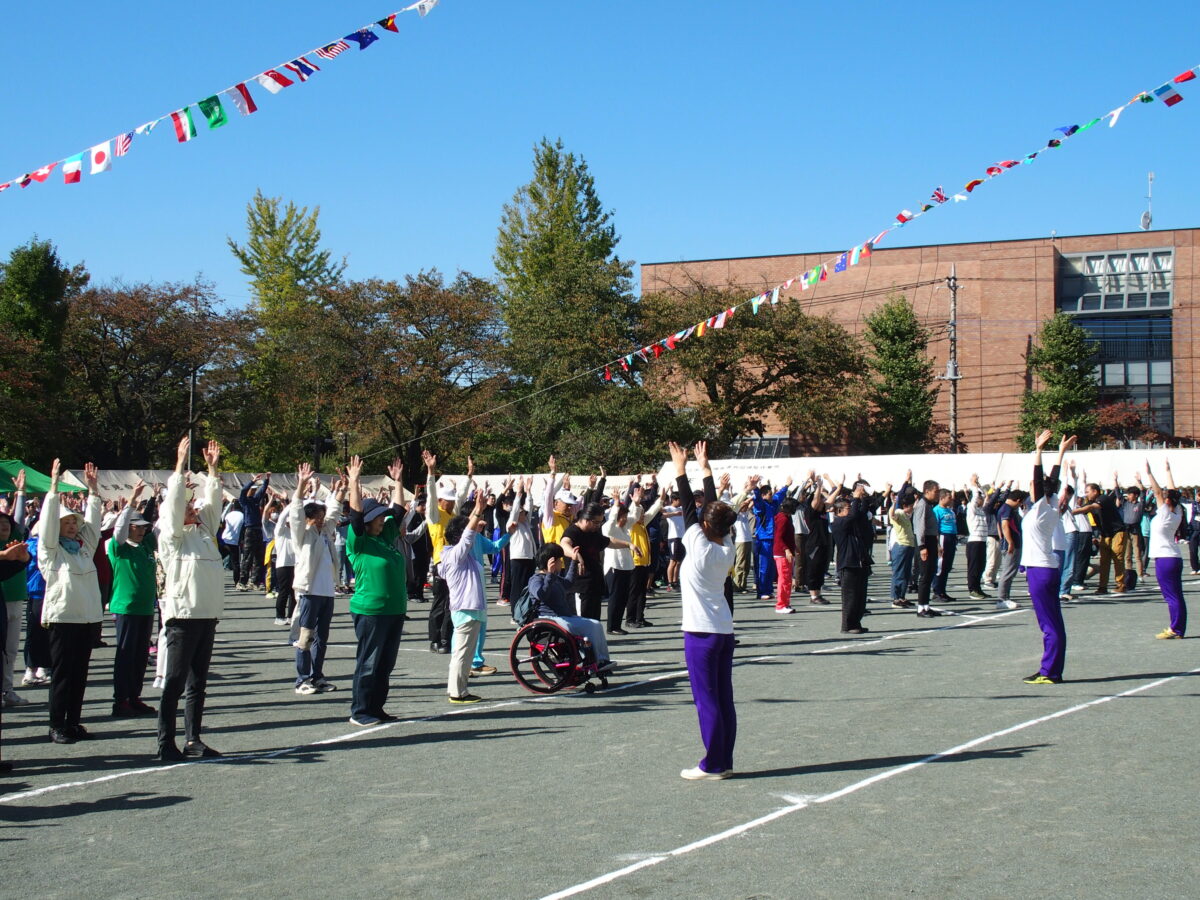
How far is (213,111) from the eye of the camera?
1080 cm

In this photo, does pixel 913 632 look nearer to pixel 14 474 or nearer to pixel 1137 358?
pixel 14 474

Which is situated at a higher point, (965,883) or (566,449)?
(566,449)

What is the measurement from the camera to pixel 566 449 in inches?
1884

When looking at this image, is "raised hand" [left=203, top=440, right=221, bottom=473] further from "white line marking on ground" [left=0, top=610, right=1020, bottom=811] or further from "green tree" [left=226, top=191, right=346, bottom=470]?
"green tree" [left=226, top=191, right=346, bottom=470]

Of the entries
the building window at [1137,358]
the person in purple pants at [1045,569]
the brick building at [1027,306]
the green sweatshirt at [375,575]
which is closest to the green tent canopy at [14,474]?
the green sweatshirt at [375,575]

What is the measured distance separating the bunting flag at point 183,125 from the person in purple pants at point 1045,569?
27.4 feet

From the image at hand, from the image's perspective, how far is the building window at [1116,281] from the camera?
61.8 meters

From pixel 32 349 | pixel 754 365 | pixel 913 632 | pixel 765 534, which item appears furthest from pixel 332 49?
pixel 754 365

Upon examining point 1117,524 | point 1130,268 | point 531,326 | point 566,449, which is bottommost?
point 1117,524

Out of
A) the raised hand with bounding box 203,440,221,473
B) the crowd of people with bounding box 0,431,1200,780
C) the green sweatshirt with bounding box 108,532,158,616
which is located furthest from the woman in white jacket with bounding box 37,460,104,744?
the raised hand with bounding box 203,440,221,473

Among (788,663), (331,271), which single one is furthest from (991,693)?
(331,271)

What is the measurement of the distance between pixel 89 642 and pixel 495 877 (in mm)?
5034

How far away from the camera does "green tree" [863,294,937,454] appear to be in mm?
55438

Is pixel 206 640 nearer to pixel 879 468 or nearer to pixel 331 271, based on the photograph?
pixel 879 468
